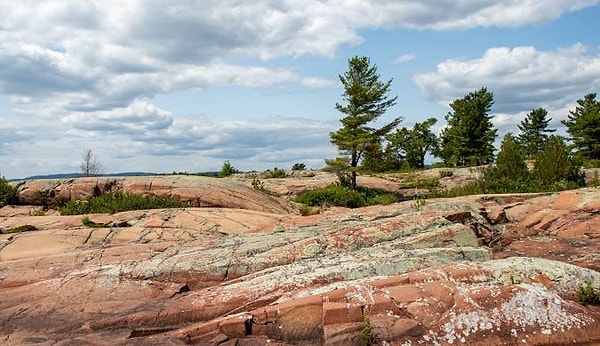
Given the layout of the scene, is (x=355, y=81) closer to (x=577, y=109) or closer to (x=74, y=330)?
(x=74, y=330)

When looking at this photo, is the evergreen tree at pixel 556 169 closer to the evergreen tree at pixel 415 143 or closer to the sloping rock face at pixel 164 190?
the sloping rock face at pixel 164 190

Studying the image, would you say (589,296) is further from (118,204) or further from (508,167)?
(508,167)

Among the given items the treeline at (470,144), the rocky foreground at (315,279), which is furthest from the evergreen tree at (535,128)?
the rocky foreground at (315,279)

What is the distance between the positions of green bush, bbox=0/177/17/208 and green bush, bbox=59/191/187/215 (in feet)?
16.1

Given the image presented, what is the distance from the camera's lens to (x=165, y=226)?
1582 cm

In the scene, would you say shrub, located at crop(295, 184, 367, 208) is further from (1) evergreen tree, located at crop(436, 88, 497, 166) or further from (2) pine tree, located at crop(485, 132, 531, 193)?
(1) evergreen tree, located at crop(436, 88, 497, 166)

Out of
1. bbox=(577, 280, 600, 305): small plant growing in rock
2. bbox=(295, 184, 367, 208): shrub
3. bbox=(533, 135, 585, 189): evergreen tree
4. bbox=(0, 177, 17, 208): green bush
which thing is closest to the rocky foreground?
bbox=(577, 280, 600, 305): small plant growing in rock

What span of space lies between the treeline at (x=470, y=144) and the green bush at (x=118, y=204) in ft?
61.2

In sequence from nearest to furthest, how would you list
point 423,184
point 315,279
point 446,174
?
1. point 315,279
2. point 423,184
3. point 446,174

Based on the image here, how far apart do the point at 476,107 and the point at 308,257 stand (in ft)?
187

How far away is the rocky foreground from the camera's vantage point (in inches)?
318

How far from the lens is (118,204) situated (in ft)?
65.2

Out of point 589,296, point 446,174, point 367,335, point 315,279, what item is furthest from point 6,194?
point 446,174

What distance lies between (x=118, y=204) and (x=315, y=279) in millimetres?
12802
